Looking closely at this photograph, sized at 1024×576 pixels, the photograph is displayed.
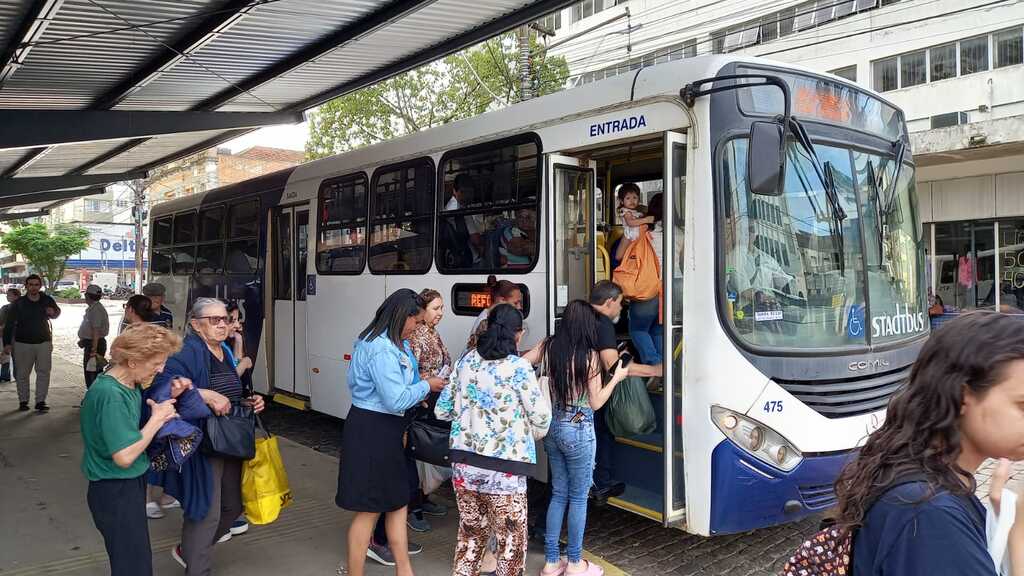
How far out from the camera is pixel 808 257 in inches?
181

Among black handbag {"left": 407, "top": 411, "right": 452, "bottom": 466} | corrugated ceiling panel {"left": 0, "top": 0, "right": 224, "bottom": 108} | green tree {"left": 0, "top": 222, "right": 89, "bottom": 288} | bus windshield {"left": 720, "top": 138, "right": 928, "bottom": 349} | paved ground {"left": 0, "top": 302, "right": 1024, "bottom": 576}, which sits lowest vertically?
paved ground {"left": 0, "top": 302, "right": 1024, "bottom": 576}

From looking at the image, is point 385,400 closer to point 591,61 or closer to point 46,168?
point 46,168

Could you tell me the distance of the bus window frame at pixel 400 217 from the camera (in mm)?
6574

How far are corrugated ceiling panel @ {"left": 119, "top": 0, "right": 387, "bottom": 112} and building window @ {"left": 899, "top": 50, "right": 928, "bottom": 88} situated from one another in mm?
16541

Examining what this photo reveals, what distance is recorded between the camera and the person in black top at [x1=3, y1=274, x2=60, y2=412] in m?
10.0

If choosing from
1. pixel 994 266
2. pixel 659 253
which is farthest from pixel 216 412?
pixel 994 266

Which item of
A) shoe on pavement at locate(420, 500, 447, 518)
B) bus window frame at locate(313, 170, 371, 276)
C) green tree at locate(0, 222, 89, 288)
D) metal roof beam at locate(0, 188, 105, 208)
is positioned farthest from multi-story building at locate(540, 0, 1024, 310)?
green tree at locate(0, 222, 89, 288)

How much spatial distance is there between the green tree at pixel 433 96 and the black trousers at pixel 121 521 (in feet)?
57.0

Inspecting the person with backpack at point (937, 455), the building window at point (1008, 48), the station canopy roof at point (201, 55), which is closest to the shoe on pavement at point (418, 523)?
the person with backpack at point (937, 455)

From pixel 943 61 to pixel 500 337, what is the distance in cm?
1959

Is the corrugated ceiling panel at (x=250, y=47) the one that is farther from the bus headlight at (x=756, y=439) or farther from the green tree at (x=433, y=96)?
the green tree at (x=433, y=96)

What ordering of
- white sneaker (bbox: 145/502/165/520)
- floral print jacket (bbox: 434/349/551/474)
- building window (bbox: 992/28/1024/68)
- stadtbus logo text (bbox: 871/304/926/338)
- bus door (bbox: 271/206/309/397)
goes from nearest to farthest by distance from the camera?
floral print jacket (bbox: 434/349/551/474)
stadtbus logo text (bbox: 871/304/926/338)
white sneaker (bbox: 145/502/165/520)
bus door (bbox: 271/206/309/397)
building window (bbox: 992/28/1024/68)

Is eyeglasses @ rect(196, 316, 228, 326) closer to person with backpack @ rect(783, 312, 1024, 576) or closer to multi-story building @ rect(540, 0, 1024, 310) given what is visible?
person with backpack @ rect(783, 312, 1024, 576)

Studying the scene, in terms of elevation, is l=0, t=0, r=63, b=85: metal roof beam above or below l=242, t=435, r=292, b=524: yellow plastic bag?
above
